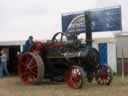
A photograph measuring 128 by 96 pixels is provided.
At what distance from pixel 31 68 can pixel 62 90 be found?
227 centimetres

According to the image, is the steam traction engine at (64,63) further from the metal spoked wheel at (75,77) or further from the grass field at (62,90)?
the grass field at (62,90)

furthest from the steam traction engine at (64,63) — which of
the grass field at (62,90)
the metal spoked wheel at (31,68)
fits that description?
the grass field at (62,90)

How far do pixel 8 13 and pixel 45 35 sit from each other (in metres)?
2.18

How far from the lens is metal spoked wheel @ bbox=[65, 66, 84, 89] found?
50.9 ft

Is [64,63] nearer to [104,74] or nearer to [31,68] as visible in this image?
[31,68]

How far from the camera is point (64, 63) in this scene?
17.1 m

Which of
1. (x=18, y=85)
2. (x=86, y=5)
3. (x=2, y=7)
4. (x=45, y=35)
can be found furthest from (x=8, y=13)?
(x=18, y=85)

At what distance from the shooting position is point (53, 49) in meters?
17.3

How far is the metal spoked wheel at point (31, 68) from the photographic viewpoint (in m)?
17.0

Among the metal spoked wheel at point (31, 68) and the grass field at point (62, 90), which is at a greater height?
the metal spoked wheel at point (31, 68)

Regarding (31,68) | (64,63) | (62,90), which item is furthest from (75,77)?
(31,68)

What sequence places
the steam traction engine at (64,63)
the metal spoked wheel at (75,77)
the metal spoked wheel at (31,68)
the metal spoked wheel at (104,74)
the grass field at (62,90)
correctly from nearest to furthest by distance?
the grass field at (62,90), the metal spoked wheel at (75,77), the steam traction engine at (64,63), the metal spoked wheel at (104,74), the metal spoked wheel at (31,68)

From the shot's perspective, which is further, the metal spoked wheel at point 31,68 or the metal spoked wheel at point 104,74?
the metal spoked wheel at point 31,68

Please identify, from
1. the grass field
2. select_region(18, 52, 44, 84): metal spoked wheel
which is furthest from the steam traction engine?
the grass field
